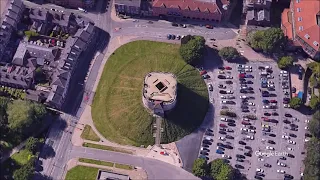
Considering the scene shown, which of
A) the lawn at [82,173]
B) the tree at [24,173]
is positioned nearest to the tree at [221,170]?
the lawn at [82,173]

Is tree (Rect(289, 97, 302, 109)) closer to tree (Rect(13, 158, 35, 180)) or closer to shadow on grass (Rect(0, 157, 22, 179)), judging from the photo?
tree (Rect(13, 158, 35, 180))

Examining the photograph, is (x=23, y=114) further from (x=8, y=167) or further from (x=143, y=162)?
(x=143, y=162)

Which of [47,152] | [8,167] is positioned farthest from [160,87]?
[8,167]

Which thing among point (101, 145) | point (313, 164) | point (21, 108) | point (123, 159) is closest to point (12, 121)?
point (21, 108)

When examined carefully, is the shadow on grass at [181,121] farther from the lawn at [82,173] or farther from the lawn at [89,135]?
the lawn at [82,173]

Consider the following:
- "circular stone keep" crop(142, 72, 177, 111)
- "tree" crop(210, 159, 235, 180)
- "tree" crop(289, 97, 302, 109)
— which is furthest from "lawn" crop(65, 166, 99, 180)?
"tree" crop(289, 97, 302, 109)
